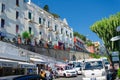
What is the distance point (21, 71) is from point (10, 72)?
1461 millimetres

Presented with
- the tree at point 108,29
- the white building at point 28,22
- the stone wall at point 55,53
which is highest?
the white building at point 28,22

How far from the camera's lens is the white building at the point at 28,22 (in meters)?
47.3

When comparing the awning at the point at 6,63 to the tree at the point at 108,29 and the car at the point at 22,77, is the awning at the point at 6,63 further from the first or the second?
the tree at the point at 108,29

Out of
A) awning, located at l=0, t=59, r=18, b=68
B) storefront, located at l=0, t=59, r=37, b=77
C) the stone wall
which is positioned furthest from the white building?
awning, located at l=0, t=59, r=18, b=68

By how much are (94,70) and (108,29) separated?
1787cm

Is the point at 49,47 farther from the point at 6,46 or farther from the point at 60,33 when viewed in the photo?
the point at 6,46

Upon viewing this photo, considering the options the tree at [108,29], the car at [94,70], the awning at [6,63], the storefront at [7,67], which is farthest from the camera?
the tree at [108,29]

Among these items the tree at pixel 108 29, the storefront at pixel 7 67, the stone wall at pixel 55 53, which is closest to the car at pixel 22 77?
the storefront at pixel 7 67

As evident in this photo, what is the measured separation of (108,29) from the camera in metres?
42.5

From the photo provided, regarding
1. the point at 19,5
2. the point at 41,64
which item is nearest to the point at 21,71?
the point at 41,64

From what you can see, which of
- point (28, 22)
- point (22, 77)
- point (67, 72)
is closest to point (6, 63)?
point (22, 77)

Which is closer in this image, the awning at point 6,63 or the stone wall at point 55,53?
the awning at point 6,63

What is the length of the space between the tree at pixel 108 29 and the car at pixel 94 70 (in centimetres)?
1446

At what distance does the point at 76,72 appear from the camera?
43.1 metres
